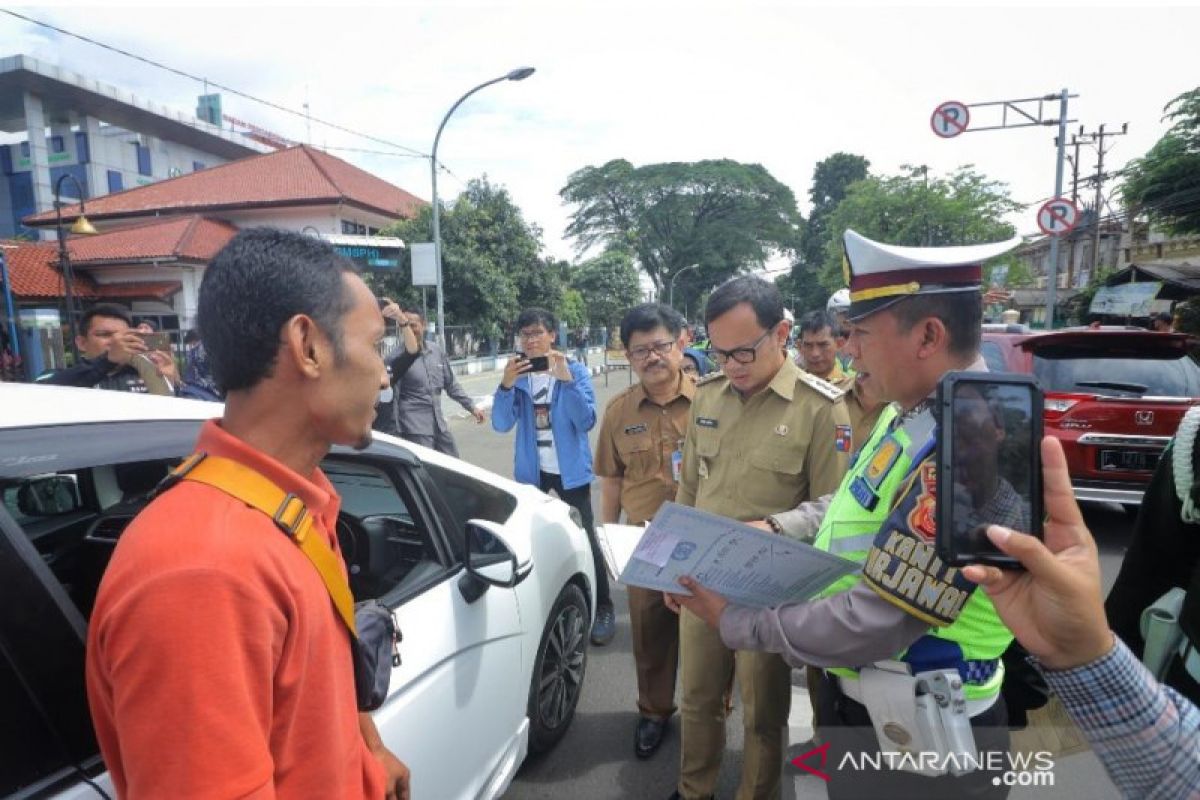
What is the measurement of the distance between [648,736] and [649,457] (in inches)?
44.6

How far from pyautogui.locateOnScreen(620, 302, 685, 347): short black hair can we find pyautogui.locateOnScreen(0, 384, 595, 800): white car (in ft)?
2.74

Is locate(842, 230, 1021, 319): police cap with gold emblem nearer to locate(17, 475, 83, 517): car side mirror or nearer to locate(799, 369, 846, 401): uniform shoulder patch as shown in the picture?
locate(799, 369, 846, 401): uniform shoulder patch

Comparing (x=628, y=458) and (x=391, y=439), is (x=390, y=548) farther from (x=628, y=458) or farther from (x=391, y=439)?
(x=628, y=458)

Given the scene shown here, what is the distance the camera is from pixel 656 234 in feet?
166

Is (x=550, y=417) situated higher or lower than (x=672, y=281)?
lower

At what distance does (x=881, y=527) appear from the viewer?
1261 mm

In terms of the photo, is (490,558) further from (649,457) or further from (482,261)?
(482,261)

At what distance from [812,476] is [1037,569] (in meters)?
1.37

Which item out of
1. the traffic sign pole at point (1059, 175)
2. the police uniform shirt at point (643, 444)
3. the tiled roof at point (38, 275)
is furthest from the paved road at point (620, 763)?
the tiled roof at point (38, 275)

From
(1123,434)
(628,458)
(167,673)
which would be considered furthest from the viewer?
(1123,434)

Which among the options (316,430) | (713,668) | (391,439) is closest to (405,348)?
(391,439)

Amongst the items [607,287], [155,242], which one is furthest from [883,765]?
[607,287]

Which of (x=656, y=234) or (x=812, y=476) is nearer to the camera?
(x=812, y=476)

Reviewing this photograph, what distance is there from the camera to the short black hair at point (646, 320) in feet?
9.52
